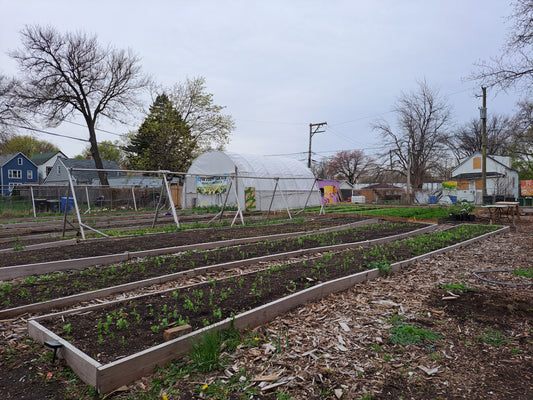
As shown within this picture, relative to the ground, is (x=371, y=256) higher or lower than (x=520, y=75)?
lower

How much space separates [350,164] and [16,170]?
55049 mm

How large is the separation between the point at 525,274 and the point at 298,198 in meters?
19.4

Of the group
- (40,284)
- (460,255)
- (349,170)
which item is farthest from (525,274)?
(349,170)

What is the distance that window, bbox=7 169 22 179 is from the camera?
49.7m

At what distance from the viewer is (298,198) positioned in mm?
24922

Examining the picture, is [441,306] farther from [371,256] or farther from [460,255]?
[460,255]

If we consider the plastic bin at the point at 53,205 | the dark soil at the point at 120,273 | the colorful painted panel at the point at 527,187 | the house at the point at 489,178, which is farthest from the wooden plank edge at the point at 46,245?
the colorful painted panel at the point at 527,187

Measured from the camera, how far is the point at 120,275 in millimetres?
5344

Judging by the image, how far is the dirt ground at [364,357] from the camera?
259cm

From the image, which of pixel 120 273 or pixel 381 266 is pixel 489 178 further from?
pixel 120 273

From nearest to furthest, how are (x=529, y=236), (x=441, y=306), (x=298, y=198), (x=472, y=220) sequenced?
(x=441, y=306), (x=529, y=236), (x=472, y=220), (x=298, y=198)

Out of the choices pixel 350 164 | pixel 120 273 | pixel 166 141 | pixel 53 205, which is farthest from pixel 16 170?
pixel 120 273

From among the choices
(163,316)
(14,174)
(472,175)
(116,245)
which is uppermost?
(14,174)

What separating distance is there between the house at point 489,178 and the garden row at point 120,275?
101ft
